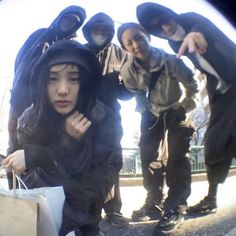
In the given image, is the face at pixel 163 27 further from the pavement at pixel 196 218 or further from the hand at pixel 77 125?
the pavement at pixel 196 218

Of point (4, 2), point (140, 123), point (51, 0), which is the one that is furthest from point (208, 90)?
point (4, 2)

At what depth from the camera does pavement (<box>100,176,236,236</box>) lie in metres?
1.96

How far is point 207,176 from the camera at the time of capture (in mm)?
2010

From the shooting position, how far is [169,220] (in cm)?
200

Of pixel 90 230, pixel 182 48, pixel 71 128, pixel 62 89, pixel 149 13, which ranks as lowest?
pixel 90 230

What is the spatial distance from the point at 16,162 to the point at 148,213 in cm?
46

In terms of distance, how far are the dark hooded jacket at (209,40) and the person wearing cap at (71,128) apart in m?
0.22

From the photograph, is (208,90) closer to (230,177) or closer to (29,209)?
(230,177)

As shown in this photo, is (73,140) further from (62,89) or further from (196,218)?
(196,218)

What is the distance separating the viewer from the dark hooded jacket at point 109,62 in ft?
6.20

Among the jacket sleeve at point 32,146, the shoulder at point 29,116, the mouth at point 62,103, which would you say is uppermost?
the mouth at point 62,103

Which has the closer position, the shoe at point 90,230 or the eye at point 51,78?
the eye at point 51,78

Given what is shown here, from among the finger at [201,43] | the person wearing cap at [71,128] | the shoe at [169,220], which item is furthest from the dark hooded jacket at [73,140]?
the finger at [201,43]

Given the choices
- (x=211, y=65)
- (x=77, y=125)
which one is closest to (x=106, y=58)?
(x=77, y=125)
